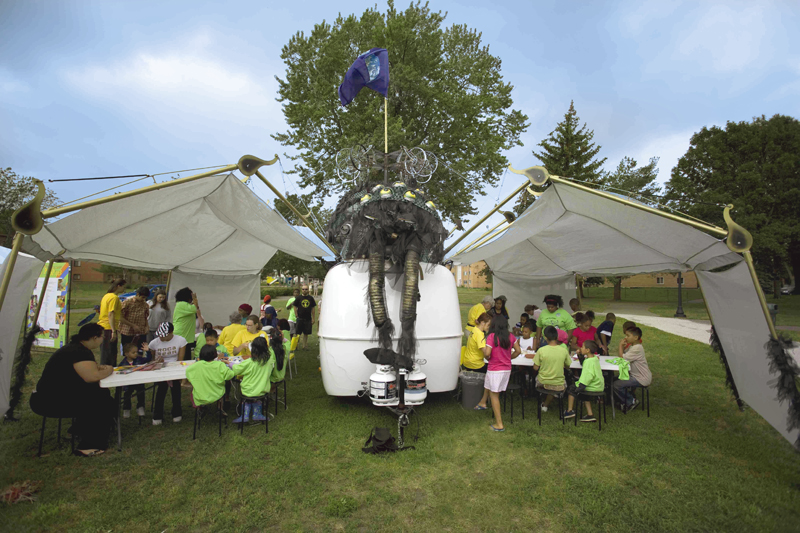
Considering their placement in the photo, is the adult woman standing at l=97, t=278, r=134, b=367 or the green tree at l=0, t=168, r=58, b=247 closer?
the adult woman standing at l=97, t=278, r=134, b=367

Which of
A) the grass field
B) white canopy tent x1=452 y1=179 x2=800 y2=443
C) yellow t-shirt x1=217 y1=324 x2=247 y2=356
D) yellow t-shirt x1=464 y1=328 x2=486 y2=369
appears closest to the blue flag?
white canopy tent x1=452 y1=179 x2=800 y2=443

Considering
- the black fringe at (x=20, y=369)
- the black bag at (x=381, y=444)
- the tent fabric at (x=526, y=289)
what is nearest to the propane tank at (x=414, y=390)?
the black bag at (x=381, y=444)

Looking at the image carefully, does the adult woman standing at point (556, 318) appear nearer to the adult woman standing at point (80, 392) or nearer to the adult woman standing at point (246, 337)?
the adult woman standing at point (246, 337)

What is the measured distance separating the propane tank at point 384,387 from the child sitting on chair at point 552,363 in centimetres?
226

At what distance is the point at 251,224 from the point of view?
6.82 meters

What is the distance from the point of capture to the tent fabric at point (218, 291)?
10.8 meters

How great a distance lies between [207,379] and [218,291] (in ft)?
23.6

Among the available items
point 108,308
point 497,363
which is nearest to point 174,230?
point 108,308

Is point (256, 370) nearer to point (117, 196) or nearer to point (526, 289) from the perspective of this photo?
point (117, 196)

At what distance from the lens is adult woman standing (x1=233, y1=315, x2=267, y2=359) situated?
5961mm

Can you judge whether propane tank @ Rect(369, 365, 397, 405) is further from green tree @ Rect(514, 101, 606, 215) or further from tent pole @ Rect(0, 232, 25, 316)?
green tree @ Rect(514, 101, 606, 215)

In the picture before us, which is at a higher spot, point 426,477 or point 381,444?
point 381,444

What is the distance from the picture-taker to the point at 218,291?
11.5m

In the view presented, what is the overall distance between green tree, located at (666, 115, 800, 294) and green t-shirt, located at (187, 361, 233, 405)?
23454mm
